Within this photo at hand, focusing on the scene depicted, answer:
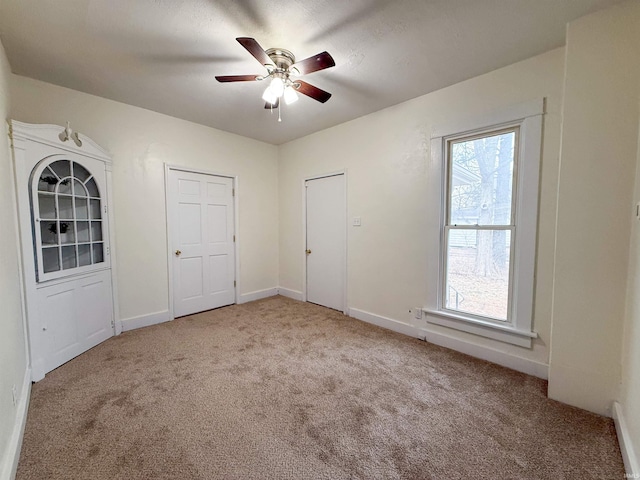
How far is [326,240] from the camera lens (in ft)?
13.1

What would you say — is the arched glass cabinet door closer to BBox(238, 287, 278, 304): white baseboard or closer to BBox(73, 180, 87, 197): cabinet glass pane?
BBox(73, 180, 87, 197): cabinet glass pane

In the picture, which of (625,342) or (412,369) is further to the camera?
(412,369)

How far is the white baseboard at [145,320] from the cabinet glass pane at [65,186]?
1517 millimetres

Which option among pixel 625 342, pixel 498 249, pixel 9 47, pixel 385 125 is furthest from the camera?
pixel 385 125

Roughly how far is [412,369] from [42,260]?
11.0ft

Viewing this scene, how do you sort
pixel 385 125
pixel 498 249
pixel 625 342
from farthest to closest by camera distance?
1. pixel 385 125
2. pixel 498 249
3. pixel 625 342

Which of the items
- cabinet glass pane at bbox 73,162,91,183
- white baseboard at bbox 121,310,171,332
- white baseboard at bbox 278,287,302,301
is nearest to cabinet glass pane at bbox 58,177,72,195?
cabinet glass pane at bbox 73,162,91,183

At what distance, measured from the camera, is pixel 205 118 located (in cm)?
341

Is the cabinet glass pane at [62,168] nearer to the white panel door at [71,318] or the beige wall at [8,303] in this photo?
the beige wall at [8,303]

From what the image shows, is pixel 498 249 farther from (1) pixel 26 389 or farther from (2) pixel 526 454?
(1) pixel 26 389

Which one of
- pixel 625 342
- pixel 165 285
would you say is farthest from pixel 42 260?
pixel 625 342

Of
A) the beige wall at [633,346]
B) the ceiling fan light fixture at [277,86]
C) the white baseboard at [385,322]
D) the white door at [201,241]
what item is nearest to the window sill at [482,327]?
the white baseboard at [385,322]

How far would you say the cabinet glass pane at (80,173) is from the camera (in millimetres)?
2584

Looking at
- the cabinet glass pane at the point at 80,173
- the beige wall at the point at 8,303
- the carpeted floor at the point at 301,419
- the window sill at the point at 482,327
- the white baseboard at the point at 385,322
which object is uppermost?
the cabinet glass pane at the point at 80,173
